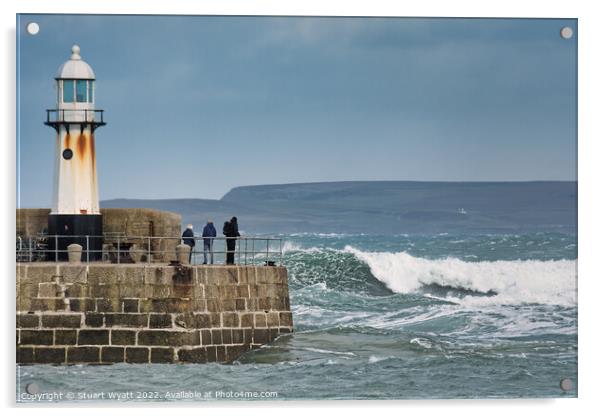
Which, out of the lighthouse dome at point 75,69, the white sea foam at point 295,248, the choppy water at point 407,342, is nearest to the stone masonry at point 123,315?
the choppy water at point 407,342

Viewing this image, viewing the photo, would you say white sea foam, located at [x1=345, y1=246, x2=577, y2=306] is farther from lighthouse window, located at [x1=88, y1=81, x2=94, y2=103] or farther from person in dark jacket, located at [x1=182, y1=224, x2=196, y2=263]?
lighthouse window, located at [x1=88, y1=81, x2=94, y2=103]

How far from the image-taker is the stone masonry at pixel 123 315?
27.9 meters

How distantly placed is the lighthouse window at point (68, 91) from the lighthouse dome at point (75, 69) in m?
0.15

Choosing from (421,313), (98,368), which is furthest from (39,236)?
(421,313)

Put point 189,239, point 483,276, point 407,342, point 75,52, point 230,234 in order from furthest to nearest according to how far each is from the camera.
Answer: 1. point 483,276
2. point 407,342
3. point 230,234
4. point 189,239
5. point 75,52

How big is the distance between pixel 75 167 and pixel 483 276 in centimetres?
1356

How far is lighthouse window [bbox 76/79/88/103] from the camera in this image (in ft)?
96.9

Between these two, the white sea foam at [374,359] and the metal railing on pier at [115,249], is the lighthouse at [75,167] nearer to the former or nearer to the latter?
the metal railing on pier at [115,249]

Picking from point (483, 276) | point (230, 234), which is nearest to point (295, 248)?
point (483, 276)

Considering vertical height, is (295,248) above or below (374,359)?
above

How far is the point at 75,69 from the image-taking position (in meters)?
29.2

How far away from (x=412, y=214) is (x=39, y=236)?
16849 mm

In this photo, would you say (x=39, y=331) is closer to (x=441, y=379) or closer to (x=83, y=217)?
(x=83, y=217)

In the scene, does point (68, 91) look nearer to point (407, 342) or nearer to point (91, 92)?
point (91, 92)
